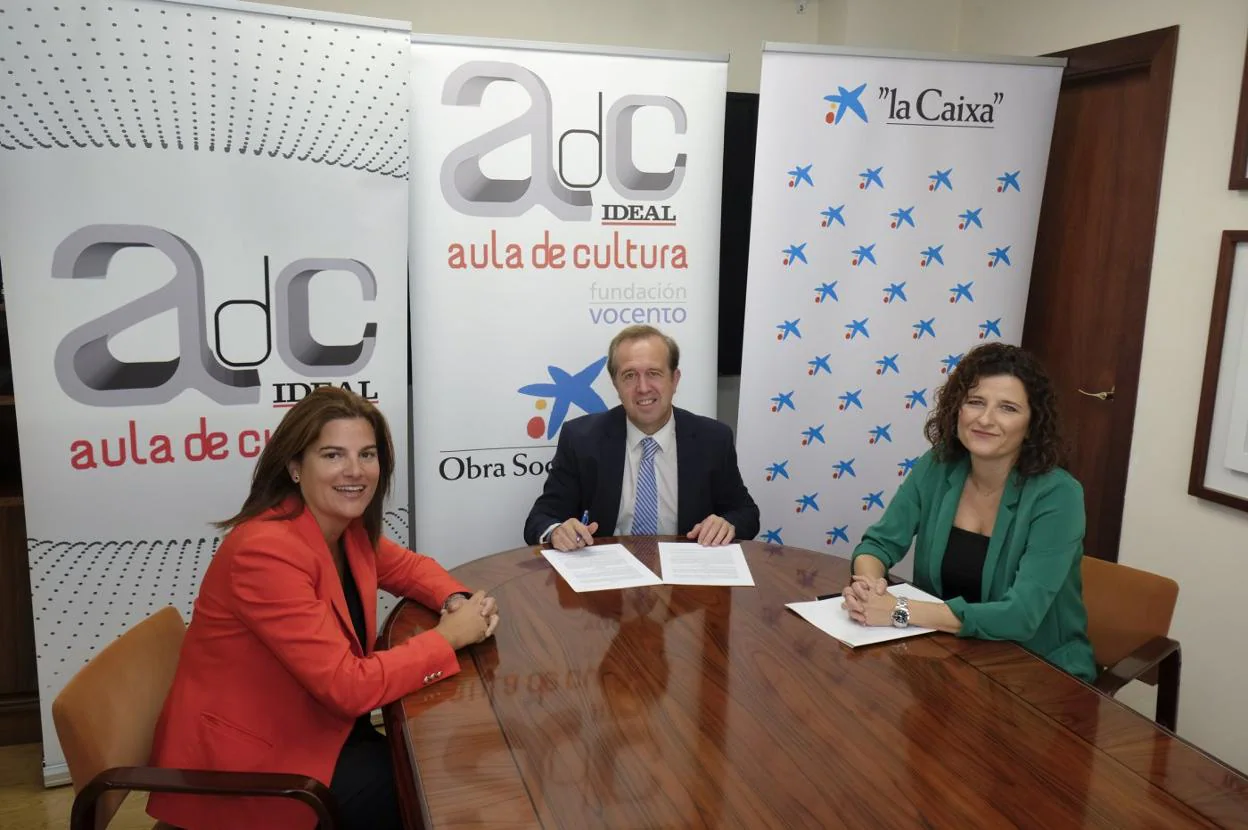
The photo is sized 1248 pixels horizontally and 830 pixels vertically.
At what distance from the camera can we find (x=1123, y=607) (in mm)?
2092

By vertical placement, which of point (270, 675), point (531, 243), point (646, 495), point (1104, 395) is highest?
point (531, 243)

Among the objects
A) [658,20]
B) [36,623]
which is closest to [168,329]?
[36,623]

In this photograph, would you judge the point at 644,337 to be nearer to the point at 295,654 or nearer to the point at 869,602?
the point at 869,602

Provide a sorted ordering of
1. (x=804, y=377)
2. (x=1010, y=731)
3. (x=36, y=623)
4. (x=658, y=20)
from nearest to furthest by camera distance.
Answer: (x=1010, y=731) → (x=36, y=623) → (x=804, y=377) → (x=658, y=20)

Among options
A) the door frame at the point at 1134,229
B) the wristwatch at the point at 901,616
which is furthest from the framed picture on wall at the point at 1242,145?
the wristwatch at the point at 901,616

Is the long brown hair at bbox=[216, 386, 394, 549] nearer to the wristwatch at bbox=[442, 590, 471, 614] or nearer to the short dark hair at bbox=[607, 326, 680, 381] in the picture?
the wristwatch at bbox=[442, 590, 471, 614]

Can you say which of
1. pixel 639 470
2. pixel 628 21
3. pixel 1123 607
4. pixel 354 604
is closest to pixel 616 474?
pixel 639 470

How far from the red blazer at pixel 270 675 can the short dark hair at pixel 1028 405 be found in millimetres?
1293

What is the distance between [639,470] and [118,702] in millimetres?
1429

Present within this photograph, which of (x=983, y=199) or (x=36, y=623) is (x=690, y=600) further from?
(x=983, y=199)

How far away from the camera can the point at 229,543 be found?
1598 mm

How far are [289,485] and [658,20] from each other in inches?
114

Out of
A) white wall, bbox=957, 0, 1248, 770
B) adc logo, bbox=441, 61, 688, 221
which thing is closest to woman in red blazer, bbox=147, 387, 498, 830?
adc logo, bbox=441, 61, 688, 221

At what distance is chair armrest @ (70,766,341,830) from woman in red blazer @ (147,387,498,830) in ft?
0.45
